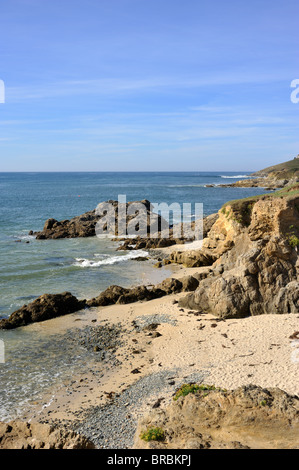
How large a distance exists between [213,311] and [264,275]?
2855 mm

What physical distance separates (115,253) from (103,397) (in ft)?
78.3

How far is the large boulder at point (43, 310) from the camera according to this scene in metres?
19.1

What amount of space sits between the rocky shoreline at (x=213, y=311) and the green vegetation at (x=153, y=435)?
0.09m

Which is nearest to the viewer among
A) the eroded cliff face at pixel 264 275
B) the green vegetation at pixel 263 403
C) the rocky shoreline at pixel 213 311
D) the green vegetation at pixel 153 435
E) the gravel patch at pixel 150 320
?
the green vegetation at pixel 153 435

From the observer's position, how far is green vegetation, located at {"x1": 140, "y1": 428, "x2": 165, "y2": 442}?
774 cm

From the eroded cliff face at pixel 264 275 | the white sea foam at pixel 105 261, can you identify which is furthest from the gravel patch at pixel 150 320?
the white sea foam at pixel 105 261

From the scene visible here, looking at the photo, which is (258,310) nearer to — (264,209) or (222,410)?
(264,209)

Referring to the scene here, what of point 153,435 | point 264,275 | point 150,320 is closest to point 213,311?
point 264,275

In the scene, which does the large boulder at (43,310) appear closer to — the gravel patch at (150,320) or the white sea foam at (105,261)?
the gravel patch at (150,320)

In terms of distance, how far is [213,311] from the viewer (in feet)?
59.8

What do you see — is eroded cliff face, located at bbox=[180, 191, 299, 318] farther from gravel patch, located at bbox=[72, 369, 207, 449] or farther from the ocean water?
the ocean water

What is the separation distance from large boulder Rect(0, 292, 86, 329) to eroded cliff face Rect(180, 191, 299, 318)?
6.01 meters

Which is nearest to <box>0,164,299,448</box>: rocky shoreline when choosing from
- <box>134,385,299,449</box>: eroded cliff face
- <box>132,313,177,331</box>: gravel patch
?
<box>134,385,299,449</box>: eroded cliff face
